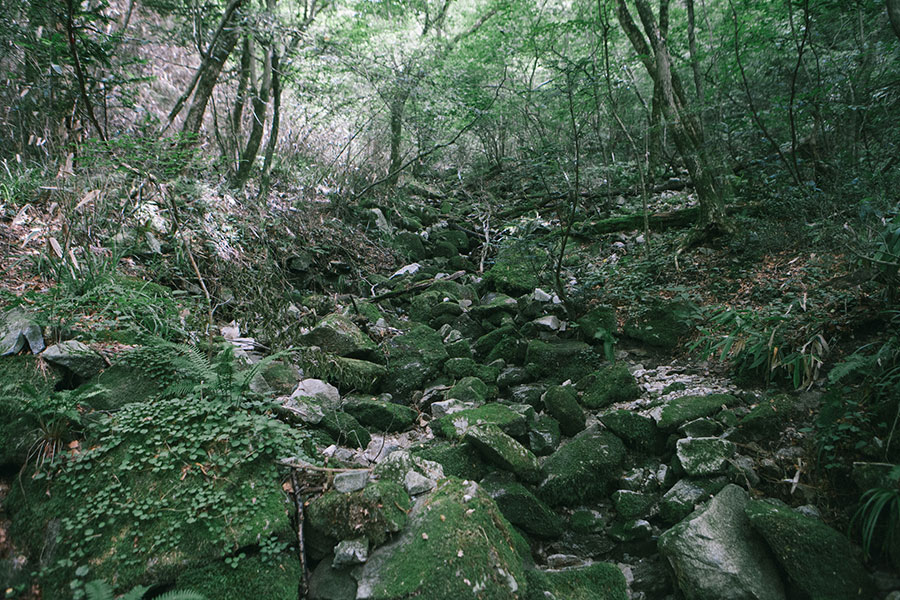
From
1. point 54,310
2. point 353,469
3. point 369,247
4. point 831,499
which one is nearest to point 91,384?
point 54,310

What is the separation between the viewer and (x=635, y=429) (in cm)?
299

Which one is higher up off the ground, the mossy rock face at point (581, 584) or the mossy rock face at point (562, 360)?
the mossy rock face at point (562, 360)

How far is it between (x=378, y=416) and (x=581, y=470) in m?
1.44

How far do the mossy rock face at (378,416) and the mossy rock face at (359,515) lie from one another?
1.16m

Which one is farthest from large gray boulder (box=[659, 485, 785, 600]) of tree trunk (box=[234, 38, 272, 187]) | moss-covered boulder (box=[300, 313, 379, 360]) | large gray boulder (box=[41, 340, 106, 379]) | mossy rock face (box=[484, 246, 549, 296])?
tree trunk (box=[234, 38, 272, 187])

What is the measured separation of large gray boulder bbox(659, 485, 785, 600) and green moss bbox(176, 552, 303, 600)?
1670mm

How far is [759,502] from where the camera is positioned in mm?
2246

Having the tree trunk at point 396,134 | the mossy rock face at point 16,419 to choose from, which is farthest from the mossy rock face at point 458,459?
the tree trunk at point 396,134

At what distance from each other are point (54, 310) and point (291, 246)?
3.10 metres

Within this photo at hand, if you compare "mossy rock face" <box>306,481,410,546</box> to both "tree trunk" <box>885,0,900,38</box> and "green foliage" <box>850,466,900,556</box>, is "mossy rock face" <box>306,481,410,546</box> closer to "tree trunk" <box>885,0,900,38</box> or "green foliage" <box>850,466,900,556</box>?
"green foliage" <box>850,466,900,556</box>

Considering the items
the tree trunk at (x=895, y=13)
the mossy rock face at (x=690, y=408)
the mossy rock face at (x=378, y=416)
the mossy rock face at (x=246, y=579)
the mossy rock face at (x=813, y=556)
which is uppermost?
the tree trunk at (x=895, y=13)

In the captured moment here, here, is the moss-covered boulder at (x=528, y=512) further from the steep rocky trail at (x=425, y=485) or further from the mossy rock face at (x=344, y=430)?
the mossy rock face at (x=344, y=430)

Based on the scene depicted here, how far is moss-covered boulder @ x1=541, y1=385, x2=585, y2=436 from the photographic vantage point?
3271mm

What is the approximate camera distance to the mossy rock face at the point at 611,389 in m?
3.49
